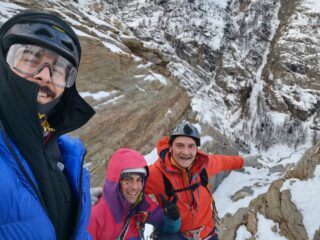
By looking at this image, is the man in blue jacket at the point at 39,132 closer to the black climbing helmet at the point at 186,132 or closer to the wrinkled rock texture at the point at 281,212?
the black climbing helmet at the point at 186,132

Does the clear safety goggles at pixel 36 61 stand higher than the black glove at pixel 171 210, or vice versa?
the clear safety goggles at pixel 36 61

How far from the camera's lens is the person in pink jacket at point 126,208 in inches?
120

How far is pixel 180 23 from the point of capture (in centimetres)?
5703

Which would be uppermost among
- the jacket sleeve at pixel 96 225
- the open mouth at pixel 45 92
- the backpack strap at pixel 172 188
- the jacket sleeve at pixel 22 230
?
the open mouth at pixel 45 92

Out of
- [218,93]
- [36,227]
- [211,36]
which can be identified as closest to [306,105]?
[218,93]

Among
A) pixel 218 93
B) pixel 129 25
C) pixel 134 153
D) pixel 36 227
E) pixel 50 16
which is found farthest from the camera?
pixel 129 25

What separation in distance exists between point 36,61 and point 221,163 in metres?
3.65

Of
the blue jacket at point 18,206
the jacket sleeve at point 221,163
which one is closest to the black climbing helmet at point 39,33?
the blue jacket at point 18,206

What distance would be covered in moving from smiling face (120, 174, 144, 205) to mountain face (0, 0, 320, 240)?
20.1 ft

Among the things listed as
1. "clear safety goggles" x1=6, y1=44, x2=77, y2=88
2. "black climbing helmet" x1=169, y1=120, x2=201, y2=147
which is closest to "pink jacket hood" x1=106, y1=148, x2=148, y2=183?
"black climbing helmet" x1=169, y1=120, x2=201, y2=147

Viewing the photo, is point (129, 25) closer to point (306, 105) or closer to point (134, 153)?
point (306, 105)

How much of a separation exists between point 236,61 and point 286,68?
893 cm

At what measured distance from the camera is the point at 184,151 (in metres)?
4.00

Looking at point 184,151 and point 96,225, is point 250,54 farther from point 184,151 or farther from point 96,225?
point 96,225
